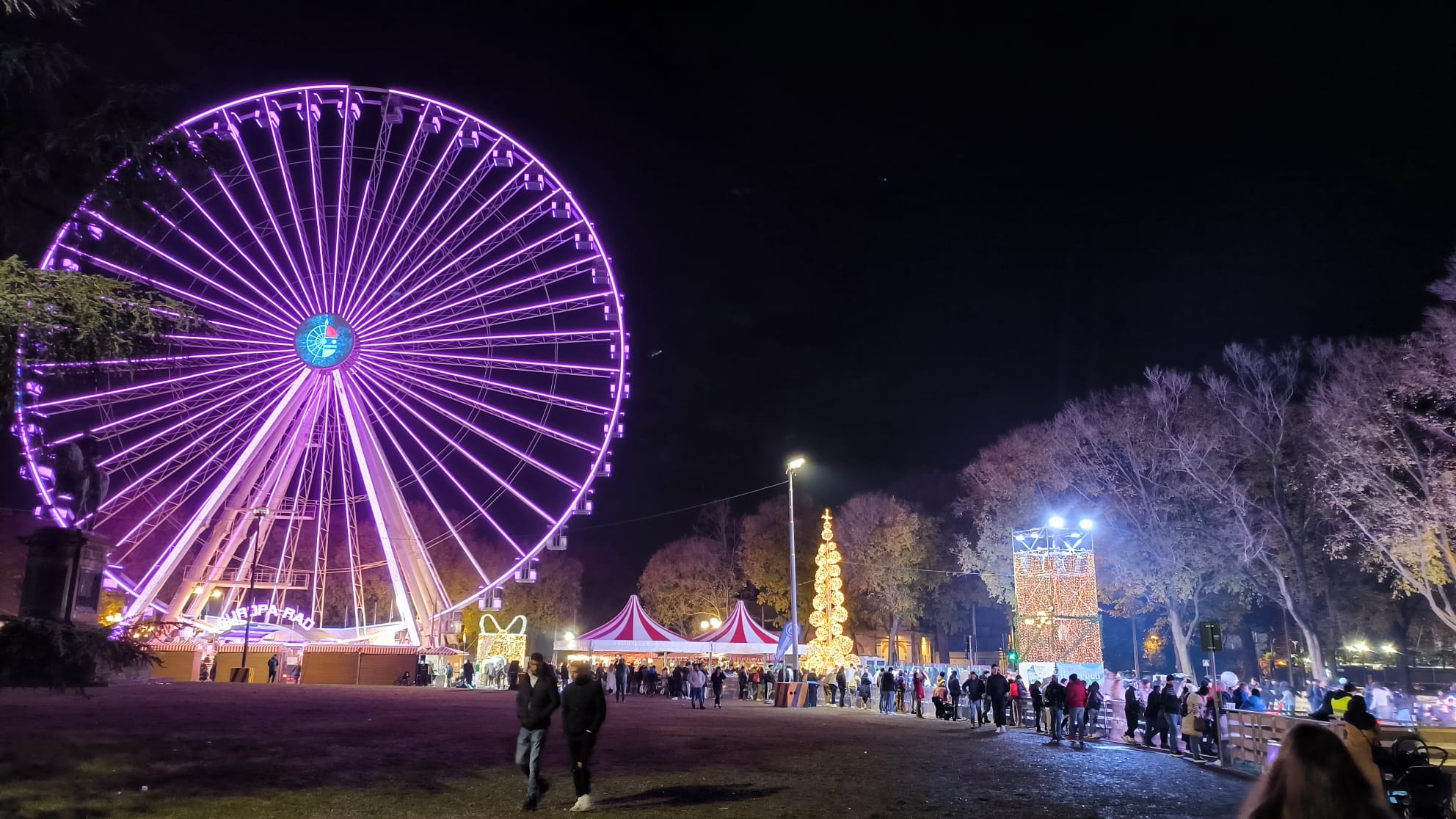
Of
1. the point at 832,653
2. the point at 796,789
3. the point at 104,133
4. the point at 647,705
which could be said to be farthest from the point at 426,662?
the point at 104,133

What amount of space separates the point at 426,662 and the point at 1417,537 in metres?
33.8

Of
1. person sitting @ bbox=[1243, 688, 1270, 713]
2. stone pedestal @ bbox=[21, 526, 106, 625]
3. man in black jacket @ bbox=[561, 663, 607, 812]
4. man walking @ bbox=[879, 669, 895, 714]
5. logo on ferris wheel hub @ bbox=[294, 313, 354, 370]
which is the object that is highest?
logo on ferris wheel hub @ bbox=[294, 313, 354, 370]

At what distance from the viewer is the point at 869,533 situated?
55688 millimetres

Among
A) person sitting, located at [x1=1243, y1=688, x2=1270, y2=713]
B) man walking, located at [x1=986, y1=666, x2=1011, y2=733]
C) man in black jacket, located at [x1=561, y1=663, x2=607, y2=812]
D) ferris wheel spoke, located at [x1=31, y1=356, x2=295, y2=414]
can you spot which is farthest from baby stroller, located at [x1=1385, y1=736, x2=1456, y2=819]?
ferris wheel spoke, located at [x1=31, y1=356, x2=295, y2=414]

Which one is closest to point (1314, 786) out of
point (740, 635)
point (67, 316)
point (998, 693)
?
point (67, 316)

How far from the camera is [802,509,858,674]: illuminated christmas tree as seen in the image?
112 ft

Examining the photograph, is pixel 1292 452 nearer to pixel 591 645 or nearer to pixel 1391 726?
pixel 1391 726

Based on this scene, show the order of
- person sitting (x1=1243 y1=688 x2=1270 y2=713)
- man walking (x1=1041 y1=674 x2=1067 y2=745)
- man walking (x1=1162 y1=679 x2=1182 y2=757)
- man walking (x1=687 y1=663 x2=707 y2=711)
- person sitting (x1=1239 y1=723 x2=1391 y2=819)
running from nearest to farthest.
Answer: person sitting (x1=1239 y1=723 x2=1391 y2=819) < person sitting (x1=1243 y1=688 x2=1270 y2=713) < man walking (x1=1162 y1=679 x2=1182 y2=757) < man walking (x1=1041 y1=674 x2=1067 y2=745) < man walking (x1=687 y1=663 x2=707 y2=711)

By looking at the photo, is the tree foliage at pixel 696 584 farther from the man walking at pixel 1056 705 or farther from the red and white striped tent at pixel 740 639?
the man walking at pixel 1056 705

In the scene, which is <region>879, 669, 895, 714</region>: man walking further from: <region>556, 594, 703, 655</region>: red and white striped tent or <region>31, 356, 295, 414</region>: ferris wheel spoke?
<region>31, 356, 295, 414</region>: ferris wheel spoke

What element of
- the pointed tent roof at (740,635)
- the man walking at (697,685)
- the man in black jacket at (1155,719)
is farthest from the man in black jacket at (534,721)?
the pointed tent roof at (740,635)

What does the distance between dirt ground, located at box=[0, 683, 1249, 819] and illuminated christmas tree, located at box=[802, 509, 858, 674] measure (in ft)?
42.2

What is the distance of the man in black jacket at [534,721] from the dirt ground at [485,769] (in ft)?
1.08

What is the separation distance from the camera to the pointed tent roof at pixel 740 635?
1791 inches
